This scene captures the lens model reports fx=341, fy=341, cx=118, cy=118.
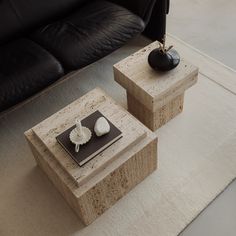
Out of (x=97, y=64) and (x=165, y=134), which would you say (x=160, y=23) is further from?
(x=165, y=134)

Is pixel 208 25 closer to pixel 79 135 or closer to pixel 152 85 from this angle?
pixel 152 85

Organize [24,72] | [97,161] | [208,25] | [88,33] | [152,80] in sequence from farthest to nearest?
[208,25] → [88,33] → [24,72] → [152,80] → [97,161]

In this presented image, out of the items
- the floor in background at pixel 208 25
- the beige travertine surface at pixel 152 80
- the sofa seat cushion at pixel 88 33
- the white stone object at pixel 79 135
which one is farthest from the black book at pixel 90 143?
the floor in background at pixel 208 25

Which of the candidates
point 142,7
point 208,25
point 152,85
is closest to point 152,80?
point 152,85

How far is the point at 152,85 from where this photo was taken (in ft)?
6.17

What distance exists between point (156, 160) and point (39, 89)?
0.81m

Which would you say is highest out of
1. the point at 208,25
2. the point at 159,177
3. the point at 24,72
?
the point at 24,72

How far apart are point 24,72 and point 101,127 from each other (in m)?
0.69

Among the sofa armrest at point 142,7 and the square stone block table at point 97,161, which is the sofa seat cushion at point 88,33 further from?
the square stone block table at point 97,161

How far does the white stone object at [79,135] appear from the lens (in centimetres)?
159

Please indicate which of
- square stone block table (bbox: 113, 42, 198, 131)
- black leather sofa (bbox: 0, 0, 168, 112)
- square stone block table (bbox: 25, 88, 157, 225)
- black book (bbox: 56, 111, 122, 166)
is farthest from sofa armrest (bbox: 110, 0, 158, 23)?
black book (bbox: 56, 111, 122, 166)

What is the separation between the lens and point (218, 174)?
188 cm

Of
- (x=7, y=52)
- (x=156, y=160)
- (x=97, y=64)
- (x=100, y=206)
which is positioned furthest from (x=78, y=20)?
(x=100, y=206)

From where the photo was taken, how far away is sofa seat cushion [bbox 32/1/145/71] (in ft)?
7.02
